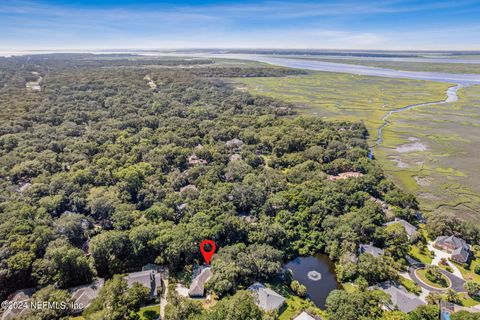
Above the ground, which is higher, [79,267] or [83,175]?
[83,175]

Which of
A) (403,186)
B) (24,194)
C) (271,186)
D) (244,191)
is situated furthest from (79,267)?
(403,186)

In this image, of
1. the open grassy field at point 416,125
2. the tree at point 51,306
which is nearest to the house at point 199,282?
the tree at point 51,306

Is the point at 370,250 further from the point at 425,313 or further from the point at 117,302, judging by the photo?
the point at 117,302

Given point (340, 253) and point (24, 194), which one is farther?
point (24, 194)

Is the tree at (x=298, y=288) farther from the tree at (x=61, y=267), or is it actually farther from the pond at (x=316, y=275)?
the tree at (x=61, y=267)

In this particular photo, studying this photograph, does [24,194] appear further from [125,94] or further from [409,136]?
[409,136]

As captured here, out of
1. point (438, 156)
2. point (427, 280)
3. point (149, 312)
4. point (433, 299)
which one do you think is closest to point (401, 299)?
point (433, 299)

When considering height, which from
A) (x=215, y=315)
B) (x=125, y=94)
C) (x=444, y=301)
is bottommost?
(x=444, y=301)
